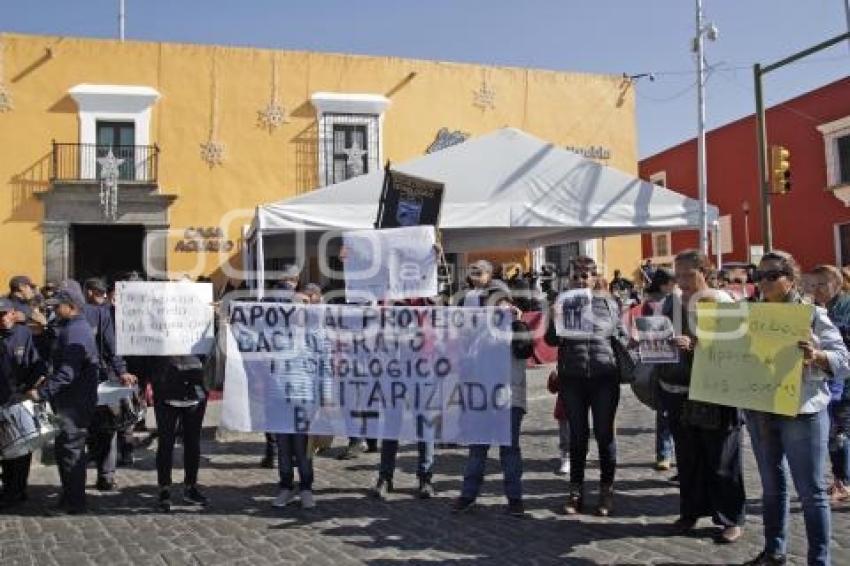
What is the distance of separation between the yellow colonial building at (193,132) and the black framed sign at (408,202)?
1169cm

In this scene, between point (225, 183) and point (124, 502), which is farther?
point (225, 183)

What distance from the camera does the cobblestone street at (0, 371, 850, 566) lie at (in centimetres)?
484

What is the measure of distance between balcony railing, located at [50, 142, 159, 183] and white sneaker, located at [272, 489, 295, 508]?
1388cm

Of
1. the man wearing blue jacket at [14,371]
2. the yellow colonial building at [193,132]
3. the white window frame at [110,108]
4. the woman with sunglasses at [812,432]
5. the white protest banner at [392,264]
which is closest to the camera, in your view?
the woman with sunglasses at [812,432]

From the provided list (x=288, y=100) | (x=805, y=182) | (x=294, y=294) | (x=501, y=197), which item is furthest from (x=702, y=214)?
(x=805, y=182)

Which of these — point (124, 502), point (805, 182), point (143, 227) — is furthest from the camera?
point (805, 182)

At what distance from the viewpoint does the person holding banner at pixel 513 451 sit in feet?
18.7

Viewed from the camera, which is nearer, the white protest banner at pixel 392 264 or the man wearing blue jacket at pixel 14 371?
the man wearing blue jacket at pixel 14 371

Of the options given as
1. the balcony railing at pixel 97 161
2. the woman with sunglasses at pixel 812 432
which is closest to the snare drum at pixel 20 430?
the woman with sunglasses at pixel 812 432

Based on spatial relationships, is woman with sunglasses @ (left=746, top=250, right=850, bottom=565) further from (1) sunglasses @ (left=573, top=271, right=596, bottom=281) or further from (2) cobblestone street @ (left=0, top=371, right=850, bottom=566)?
(1) sunglasses @ (left=573, top=271, right=596, bottom=281)

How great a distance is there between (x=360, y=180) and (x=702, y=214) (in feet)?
15.1

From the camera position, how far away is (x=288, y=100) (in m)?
19.4

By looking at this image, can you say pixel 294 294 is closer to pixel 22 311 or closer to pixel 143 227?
pixel 22 311

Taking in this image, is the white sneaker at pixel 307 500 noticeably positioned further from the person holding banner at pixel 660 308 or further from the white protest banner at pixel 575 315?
the person holding banner at pixel 660 308
